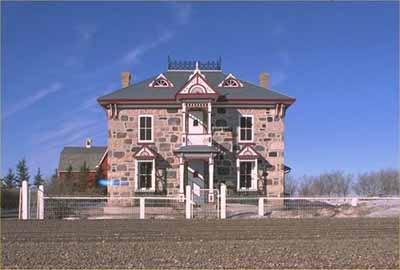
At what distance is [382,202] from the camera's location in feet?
69.4

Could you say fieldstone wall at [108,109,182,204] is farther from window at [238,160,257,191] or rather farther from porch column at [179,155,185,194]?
window at [238,160,257,191]

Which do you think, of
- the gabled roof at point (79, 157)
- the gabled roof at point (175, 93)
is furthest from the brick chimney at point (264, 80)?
the gabled roof at point (79, 157)

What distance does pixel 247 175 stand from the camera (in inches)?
1173

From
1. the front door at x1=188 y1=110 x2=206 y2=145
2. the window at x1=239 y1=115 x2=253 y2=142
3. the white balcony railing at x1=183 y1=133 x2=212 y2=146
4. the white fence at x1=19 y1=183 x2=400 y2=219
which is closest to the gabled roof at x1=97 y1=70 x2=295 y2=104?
the window at x1=239 y1=115 x2=253 y2=142

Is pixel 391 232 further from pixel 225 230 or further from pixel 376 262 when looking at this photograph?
pixel 376 262

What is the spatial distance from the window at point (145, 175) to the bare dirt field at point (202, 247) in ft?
48.0

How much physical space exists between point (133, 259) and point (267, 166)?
21448 millimetres

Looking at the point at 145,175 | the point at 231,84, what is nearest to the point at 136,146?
the point at 145,175

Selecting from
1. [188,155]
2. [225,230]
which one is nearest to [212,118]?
[188,155]

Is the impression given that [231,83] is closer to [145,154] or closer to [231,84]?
[231,84]

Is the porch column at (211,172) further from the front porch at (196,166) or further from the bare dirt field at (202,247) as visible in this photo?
the bare dirt field at (202,247)

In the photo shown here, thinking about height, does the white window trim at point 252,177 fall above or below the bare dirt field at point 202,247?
above

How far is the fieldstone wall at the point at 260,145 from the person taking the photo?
2969 cm

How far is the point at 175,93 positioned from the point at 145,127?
2159 mm
